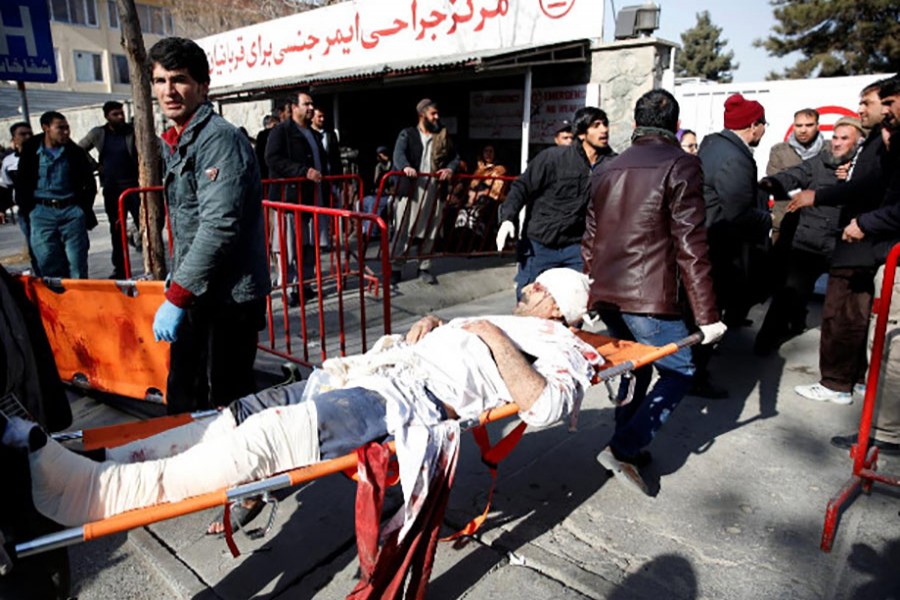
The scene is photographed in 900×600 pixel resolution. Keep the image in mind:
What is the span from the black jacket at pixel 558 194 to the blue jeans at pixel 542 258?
0.18 feet

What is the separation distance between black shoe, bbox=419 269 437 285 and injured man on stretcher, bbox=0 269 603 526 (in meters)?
4.07

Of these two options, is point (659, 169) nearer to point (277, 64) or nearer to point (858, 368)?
point (858, 368)

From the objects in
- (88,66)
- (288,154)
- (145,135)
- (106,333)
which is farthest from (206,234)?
(88,66)

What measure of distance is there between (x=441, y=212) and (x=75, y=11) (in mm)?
37188

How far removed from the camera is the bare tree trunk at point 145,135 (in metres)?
4.55

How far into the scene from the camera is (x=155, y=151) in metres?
4.80

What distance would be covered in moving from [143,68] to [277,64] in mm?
9198

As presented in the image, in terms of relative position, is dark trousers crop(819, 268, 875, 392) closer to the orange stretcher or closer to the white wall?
the white wall

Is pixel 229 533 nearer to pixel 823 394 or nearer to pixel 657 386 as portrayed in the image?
pixel 657 386

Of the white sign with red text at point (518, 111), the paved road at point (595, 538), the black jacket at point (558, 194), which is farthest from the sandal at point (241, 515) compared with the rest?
the white sign with red text at point (518, 111)

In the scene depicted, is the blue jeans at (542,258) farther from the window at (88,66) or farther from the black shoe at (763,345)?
the window at (88,66)

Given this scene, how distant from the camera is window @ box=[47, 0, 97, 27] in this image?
33.9 meters

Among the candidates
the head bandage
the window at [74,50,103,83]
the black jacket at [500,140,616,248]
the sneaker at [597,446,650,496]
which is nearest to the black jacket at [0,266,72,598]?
the head bandage

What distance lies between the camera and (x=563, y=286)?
2.84 meters
